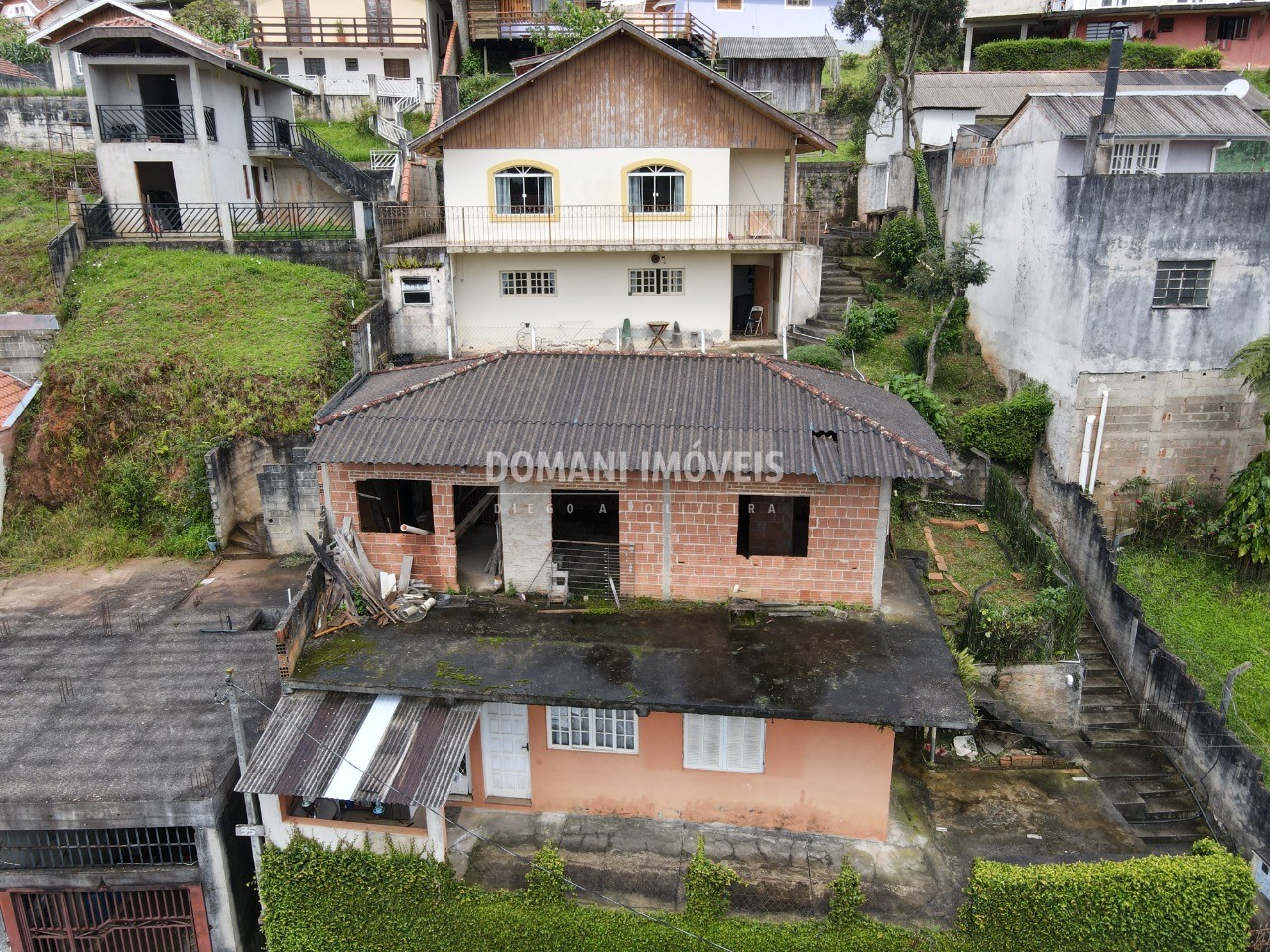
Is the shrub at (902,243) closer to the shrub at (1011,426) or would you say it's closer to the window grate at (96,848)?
the shrub at (1011,426)

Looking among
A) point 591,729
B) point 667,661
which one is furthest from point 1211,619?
point 591,729

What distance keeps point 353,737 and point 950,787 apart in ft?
32.6

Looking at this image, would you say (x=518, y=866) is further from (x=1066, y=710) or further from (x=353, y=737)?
(x=1066, y=710)

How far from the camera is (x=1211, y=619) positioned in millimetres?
18047

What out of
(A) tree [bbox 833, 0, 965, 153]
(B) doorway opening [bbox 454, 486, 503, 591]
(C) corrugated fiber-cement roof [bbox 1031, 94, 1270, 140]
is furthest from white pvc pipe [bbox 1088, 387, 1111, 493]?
(B) doorway opening [bbox 454, 486, 503, 591]

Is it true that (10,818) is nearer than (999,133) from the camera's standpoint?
Yes

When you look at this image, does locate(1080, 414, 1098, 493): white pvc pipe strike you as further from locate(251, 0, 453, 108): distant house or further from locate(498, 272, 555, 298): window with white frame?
locate(251, 0, 453, 108): distant house

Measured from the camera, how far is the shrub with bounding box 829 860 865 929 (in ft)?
39.2

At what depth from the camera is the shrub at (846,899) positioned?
39.2ft

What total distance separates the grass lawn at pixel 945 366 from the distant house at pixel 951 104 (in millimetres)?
6070

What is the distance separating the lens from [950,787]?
15.2 metres

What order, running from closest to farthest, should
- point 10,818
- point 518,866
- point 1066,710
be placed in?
1. point 10,818
2. point 518,866
3. point 1066,710

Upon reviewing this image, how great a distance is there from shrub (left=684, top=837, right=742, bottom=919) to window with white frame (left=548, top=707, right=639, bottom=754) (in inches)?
83.9

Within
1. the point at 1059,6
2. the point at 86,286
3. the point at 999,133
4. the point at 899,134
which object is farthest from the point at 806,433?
the point at 1059,6
